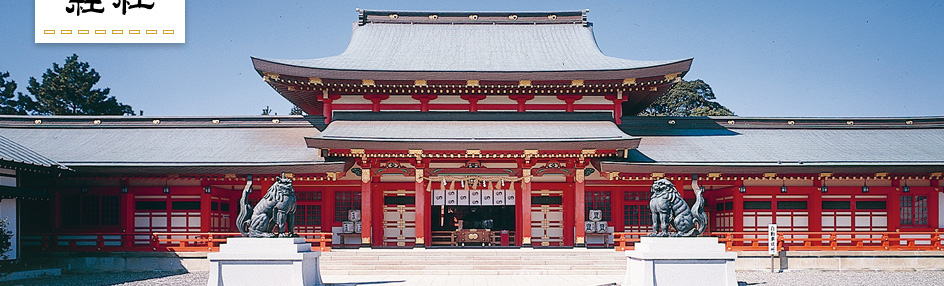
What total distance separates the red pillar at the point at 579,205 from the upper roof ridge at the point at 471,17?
10305 millimetres

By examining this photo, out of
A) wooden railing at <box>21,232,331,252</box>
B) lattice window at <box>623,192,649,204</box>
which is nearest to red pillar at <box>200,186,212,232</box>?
wooden railing at <box>21,232,331,252</box>

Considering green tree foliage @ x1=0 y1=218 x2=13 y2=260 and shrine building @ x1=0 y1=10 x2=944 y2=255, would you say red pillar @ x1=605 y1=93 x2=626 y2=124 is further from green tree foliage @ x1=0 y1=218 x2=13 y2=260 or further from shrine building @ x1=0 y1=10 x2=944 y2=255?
green tree foliage @ x1=0 y1=218 x2=13 y2=260

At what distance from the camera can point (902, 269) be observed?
2194 centimetres

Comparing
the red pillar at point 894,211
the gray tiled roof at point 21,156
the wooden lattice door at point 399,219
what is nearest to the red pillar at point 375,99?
the wooden lattice door at point 399,219

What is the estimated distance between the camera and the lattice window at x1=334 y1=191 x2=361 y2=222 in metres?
25.6

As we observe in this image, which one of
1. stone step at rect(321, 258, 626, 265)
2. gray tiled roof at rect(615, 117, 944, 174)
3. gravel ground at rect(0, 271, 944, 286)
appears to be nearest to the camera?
gravel ground at rect(0, 271, 944, 286)

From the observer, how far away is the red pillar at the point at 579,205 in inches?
910

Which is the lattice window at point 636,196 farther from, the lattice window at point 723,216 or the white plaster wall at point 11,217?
the white plaster wall at point 11,217

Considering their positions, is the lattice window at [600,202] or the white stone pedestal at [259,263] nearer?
the white stone pedestal at [259,263]

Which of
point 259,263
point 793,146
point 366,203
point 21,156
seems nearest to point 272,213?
point 259,263

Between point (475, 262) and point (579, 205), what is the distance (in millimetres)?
4242

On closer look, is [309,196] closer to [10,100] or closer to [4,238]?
[4,238]

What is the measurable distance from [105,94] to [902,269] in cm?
4965

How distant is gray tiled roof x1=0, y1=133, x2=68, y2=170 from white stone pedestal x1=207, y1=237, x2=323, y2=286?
299 inches
